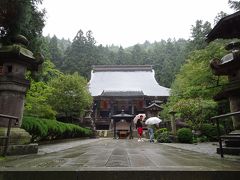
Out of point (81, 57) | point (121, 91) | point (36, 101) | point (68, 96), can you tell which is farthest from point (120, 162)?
point (81, 57)

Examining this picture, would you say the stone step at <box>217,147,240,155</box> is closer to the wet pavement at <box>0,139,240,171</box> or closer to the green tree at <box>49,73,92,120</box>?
the wet pavement at <box>0,139,240,171</box>

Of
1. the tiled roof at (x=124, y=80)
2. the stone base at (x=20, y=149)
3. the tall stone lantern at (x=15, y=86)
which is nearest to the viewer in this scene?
the stone base at (x=20, y=149)

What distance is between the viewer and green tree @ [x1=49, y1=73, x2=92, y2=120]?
23.4m

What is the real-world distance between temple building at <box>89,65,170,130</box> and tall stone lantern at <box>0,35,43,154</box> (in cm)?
2179

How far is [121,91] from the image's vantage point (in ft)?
119

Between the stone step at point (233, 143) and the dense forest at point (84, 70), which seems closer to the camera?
the stone step at point (233, 143)

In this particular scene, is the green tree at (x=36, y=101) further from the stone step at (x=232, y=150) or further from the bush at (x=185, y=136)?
the stone step at (x=232, y=150)

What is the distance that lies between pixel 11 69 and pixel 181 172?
15.8 ft

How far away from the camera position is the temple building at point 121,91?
113ft

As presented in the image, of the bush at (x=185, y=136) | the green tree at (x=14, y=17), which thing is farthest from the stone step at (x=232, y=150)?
the bush at (x=185, y=136)

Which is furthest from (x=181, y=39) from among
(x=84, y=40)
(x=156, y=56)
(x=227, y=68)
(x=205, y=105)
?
(x=227, y=68)

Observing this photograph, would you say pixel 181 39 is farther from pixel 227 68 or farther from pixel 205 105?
pixel 227 68

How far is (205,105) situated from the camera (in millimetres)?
14477

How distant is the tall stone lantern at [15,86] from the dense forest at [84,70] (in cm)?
236
